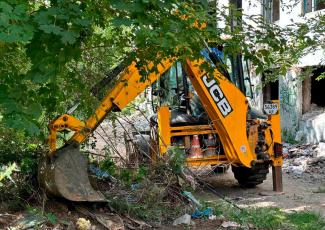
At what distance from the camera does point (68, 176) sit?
6.25 m

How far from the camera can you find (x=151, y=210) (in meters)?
6.66

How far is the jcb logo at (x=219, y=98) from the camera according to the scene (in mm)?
8797

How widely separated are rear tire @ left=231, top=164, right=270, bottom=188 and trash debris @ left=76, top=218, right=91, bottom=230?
447cm

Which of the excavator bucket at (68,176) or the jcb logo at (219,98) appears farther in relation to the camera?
the jcb logo at (219,98)

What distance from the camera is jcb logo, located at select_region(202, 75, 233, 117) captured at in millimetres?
8797

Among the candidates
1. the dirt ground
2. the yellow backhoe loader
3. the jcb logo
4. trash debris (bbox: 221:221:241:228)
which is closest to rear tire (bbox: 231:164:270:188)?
the yellow backhoe loader

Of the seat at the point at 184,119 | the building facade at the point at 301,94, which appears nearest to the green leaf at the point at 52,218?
the seat at the point at 184,119

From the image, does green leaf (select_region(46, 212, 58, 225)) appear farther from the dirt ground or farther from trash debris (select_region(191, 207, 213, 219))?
the dirt ground

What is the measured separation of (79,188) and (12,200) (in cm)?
77

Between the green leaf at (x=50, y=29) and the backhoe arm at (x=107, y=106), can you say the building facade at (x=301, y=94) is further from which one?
the green leaf at (x=50, y=29)

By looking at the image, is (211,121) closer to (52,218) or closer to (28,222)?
(52,218)

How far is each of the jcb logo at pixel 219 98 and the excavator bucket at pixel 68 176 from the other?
302cm

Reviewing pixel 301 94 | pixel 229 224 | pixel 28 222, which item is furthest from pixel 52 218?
pixel 301 94

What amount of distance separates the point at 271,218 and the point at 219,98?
274cm
